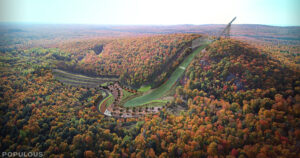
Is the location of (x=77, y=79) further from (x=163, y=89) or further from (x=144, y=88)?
(x=163, y=89)

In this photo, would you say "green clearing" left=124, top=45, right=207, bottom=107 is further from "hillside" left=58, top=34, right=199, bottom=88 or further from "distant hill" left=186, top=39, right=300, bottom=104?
"distant hill" left=186, top=39, right=300, bottom=104

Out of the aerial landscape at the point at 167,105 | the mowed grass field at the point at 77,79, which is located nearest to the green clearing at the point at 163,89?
the aerial landscape at the point at 167,105

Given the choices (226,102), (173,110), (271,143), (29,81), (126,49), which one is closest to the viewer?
(271,143)

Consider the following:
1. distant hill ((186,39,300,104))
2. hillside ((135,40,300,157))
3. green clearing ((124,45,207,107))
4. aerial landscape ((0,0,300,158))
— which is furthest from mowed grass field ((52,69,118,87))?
distant hill ((186,39,300,104))

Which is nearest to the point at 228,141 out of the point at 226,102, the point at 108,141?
the point at 226,102

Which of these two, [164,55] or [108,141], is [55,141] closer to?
[108,141]

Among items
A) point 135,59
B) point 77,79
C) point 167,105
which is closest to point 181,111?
point 167,105
